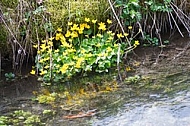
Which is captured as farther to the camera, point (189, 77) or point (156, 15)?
point (156, 15)

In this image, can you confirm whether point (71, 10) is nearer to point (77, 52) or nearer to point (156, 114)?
point (77, 52)

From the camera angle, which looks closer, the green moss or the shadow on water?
the shadow on water

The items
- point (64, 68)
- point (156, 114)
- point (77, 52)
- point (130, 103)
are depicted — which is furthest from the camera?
point (77, 52)

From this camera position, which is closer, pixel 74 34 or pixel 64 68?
pixel 64 68

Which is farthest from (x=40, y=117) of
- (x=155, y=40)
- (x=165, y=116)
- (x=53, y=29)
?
(x=155, y=40)

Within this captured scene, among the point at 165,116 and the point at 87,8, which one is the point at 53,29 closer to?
the point at 87,8

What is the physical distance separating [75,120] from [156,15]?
69.4 inches

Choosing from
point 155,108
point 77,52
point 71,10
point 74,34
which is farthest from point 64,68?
point 155,108

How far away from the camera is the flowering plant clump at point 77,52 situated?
3082 mm

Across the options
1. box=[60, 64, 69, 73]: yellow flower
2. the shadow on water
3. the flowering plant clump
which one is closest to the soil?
the shadow on water

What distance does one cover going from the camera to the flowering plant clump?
3.08 metres

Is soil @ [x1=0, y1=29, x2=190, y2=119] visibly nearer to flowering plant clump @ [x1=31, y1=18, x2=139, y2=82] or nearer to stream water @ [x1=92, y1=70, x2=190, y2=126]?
flowering plant clump @ [x1=31, y1=18, x2=139, y2=82]

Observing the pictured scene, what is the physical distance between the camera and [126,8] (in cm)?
347

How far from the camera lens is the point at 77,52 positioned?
10.6 ft
